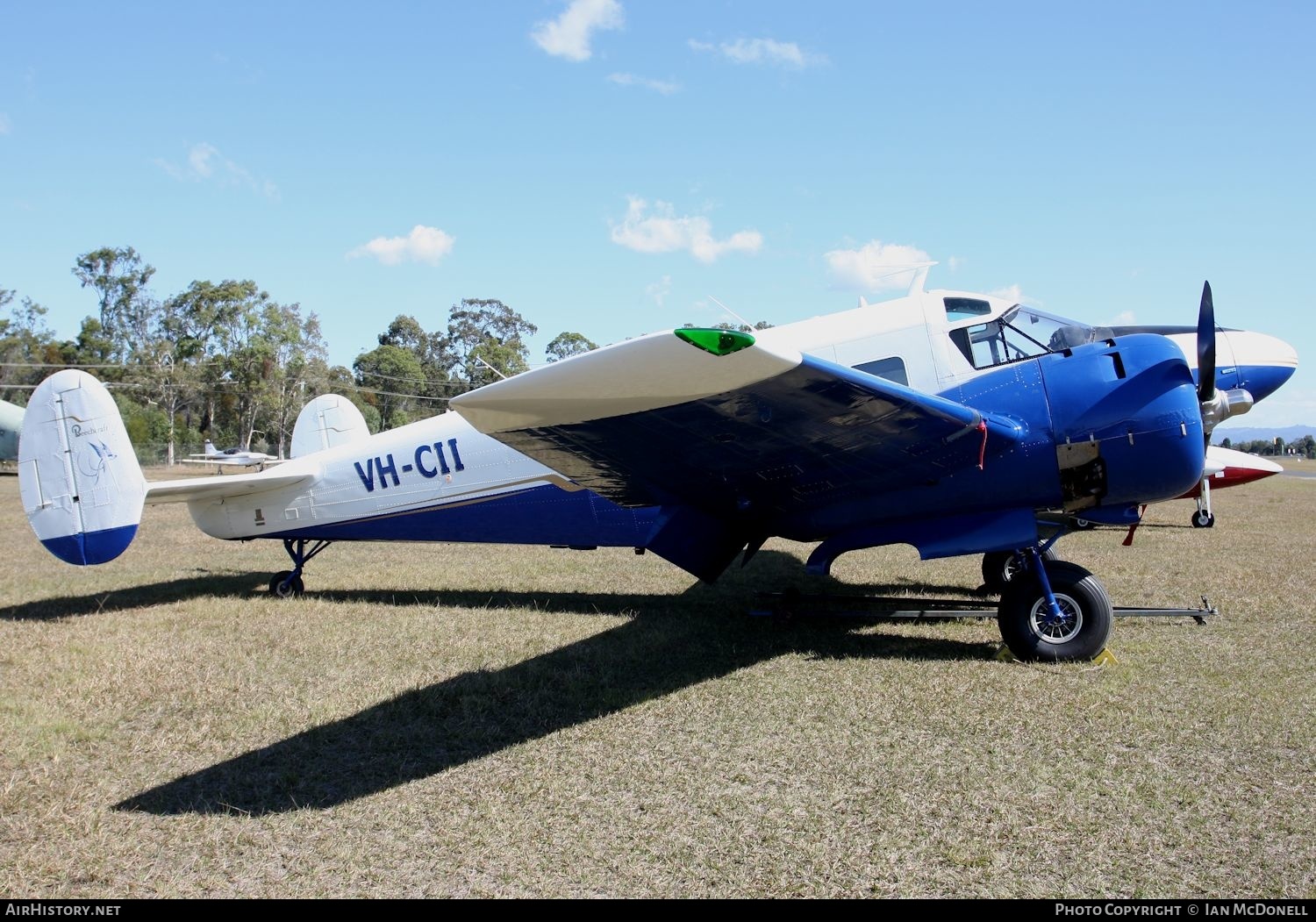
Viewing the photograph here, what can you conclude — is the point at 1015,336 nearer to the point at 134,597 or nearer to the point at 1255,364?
the point at 1255,364

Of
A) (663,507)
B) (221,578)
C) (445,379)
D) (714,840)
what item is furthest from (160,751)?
(445,379)

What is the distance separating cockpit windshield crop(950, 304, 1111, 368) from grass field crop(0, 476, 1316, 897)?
2.33 meters

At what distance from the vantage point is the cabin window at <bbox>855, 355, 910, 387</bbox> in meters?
6.75

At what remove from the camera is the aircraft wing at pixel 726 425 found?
3797mm

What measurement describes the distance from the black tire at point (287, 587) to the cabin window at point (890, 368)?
6993 mm

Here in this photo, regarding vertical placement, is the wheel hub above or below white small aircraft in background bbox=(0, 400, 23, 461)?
below

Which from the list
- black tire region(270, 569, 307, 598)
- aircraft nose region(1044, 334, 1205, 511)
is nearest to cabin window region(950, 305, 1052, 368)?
aircraft nose region(1044, 334, 1205, 511)

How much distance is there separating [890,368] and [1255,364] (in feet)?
14.8

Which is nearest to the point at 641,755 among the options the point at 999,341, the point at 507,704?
the point at 507,704

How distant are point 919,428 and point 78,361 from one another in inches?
3024

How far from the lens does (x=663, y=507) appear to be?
700 centimetres

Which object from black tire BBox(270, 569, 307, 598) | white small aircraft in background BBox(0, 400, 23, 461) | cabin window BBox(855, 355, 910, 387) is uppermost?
white small aircraft in background BBox(0, 400, 23, 461)

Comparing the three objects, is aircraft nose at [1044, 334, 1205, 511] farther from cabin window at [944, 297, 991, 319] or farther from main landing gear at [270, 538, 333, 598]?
main landing gear at [270, 538, 333, 598]

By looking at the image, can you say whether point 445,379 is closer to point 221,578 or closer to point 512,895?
point 221,578
